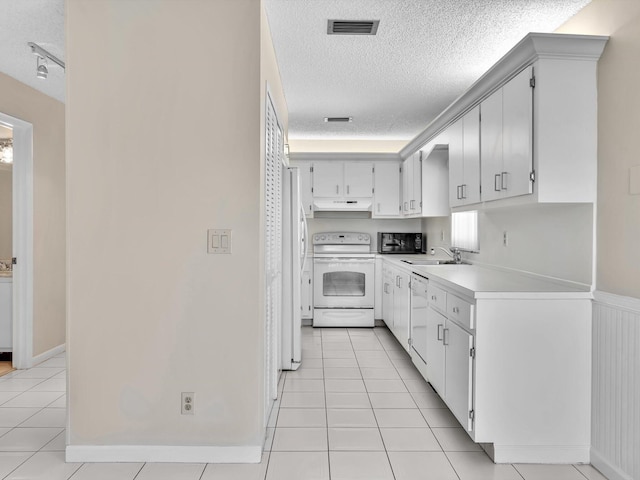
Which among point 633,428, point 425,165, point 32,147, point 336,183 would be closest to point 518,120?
point 633,428

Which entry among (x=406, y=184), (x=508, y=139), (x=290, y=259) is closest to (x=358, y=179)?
(x=406, y=184)

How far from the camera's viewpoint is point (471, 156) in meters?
3.25

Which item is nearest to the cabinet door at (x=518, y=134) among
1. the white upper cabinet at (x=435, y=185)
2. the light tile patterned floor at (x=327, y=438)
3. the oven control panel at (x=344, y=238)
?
the light tile patterned floor at (x=327, y=438)

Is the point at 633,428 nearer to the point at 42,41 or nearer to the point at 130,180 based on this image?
the point at 130,180

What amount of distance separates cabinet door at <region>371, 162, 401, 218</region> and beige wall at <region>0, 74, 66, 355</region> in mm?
3519

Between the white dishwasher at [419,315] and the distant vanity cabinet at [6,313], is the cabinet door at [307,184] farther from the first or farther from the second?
the distant vanity cabinet at [6,313]

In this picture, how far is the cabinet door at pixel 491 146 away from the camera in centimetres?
277

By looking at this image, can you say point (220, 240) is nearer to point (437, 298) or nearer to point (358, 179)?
point (437, 298)

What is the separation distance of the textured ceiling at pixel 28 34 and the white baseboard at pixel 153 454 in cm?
239

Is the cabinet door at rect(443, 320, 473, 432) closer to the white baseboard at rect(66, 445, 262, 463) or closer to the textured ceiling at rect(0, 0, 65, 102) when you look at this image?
the white baseboard at rect(66, 445, 262, 463)

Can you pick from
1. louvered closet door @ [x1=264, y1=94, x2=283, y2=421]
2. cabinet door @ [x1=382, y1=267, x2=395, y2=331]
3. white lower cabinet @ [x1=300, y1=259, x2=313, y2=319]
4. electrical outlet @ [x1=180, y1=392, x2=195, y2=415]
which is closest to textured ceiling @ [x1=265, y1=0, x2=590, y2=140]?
louvered closet door @ [x1=264, y1=94, x2=283, y2=421]

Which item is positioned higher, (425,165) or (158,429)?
(425,165)

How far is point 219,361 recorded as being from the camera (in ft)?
7.81

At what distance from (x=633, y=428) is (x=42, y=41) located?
3976 mm
